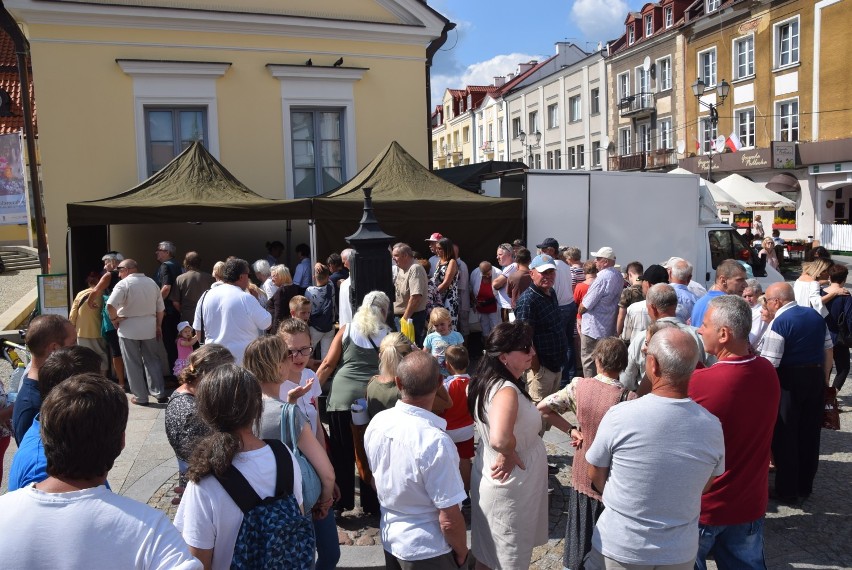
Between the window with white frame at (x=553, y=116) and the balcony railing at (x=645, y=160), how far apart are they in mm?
6279

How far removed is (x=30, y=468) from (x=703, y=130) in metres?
36.8

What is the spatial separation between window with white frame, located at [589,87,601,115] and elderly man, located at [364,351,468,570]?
4244 cm

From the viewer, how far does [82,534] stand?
73.1 inches

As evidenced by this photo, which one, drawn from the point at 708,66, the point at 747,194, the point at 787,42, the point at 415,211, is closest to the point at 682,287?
the point at 415,211

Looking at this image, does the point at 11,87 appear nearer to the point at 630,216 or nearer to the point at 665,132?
the point at 630,216

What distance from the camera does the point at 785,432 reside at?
16.3ft

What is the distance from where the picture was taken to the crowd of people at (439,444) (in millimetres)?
2002

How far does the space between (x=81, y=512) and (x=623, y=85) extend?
141 ft

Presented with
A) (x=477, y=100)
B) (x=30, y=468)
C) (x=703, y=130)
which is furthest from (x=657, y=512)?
(x=477, y=100)

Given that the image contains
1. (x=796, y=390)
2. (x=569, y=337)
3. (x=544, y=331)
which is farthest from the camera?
(x=569, y=337)

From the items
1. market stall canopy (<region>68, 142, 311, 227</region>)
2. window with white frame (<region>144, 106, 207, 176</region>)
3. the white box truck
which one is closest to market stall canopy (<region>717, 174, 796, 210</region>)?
the white box truck

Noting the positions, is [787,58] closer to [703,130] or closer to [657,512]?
[703,130]

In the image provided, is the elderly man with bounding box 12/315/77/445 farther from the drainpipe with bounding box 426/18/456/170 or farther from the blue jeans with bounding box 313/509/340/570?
the drainpipe with bounding box 426/18/456/170

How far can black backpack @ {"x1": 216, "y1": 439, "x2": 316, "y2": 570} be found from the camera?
2.41m
